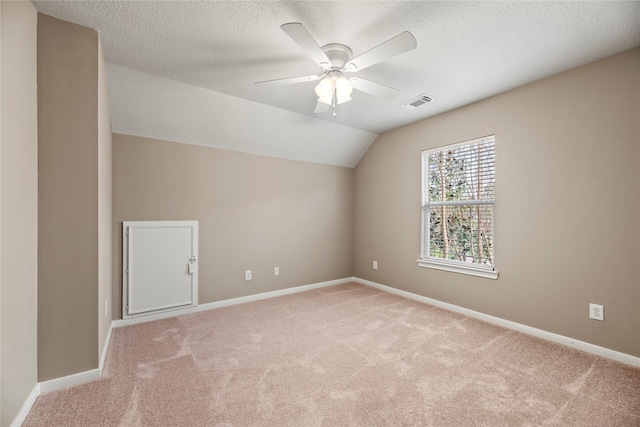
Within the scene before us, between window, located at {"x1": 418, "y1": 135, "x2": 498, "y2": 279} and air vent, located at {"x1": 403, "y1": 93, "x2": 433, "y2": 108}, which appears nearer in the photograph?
air vent, located at {"x1": 403, "y1": 93, "x2": 433, "y2": 108}

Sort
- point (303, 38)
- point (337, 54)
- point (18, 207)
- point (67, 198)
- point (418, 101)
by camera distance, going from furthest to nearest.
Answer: point (418, 101)
point (337, 54)
point (67, 198)
point (303, 38)
point (18, 207)

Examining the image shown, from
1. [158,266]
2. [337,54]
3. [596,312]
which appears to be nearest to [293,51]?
[337,54]

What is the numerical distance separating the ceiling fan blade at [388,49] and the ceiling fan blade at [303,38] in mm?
237

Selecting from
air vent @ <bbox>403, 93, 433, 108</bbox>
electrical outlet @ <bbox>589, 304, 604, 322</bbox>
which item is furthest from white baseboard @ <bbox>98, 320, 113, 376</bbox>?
electrical outlet @ <bbox>589, 304, 604, 322</bbox>

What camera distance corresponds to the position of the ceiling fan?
168 cm

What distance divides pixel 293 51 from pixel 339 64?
38cm

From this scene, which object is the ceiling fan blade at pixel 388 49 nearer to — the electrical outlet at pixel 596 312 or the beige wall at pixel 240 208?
the beige wall at pixel 240 208

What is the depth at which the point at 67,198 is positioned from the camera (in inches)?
73.8

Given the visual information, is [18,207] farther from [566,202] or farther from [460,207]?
[566,202]

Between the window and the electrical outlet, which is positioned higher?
the window

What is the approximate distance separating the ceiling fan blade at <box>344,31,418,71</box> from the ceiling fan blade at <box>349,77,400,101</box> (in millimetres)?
145

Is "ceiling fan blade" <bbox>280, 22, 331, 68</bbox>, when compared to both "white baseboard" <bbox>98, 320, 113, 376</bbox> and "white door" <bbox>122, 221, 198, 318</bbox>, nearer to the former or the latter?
"white door" <bbox>122, 221, 198, 318</bbox>

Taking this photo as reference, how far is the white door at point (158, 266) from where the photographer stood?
2.99 m

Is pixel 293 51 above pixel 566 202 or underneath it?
above
